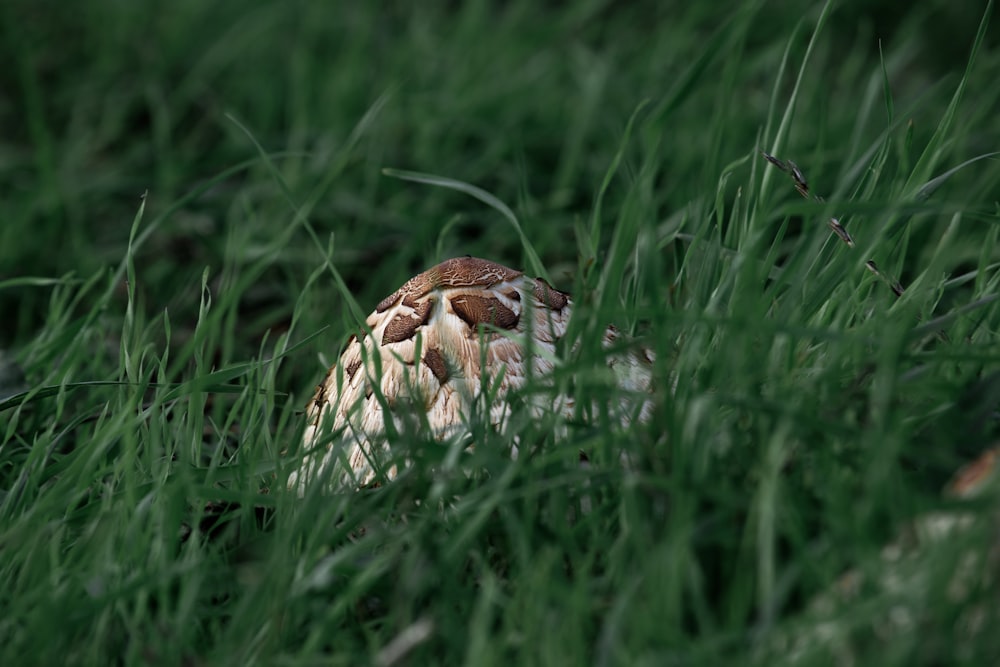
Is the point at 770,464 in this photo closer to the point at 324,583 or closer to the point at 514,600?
the point at 514,600

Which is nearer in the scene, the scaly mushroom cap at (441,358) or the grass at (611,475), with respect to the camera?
the grass at (611,475)

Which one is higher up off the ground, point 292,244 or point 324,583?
point 324,583

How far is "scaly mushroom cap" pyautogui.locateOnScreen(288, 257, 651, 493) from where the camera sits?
171 centimetres

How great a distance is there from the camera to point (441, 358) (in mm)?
1794

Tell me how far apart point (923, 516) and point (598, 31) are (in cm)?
375

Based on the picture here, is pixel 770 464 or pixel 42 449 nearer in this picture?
pixel 770 464

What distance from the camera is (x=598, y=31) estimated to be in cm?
462

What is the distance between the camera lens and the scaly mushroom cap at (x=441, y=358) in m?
1.71

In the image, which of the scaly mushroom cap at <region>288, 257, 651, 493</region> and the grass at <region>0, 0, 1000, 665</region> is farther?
the scaly mushroom cap at <region>288, 257, 651, 493</region>

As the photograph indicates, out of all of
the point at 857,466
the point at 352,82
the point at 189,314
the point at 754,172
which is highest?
the point at 754,172

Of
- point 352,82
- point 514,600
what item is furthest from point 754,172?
point 352,82

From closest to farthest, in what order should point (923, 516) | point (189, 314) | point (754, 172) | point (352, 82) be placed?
point (923, 516)
point (754, 172)
point (189, 314)
point (352, 82)

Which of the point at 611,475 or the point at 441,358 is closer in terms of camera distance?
the point at 611,475

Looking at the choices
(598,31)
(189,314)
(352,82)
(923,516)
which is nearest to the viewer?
(923,516)
